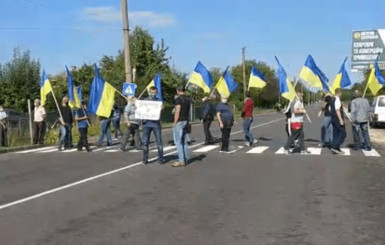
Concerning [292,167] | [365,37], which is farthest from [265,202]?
[365,37]

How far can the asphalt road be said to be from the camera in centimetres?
Result: 619

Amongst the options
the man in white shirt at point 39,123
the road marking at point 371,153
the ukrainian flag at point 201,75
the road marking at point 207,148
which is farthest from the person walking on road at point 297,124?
the man in white shirt at point 39,123

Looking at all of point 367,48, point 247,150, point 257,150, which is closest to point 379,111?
point 257,150

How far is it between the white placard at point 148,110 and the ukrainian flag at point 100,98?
512 cm

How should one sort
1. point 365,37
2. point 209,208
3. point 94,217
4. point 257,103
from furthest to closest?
1. point 257,103
2. point 365,37
3. point 209,208
4. point 94,217

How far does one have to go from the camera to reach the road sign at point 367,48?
156ft

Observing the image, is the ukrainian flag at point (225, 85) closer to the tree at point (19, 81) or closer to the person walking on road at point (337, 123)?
the person walking on road at point (337, 123)

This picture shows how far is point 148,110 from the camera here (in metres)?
12.7

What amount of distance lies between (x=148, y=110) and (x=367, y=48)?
39490 mm

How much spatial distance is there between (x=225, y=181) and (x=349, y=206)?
2.88 meters

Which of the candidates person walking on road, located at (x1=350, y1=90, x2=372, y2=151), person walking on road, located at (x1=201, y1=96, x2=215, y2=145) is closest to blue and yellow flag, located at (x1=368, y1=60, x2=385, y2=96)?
person walking on road, located at (x1=350, y1=90, x2=372, y2=151)

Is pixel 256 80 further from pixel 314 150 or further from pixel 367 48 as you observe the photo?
pixel 367 48

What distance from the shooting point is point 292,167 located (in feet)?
40.3

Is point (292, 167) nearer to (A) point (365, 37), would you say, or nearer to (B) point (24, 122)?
(B) point (24, 122)
